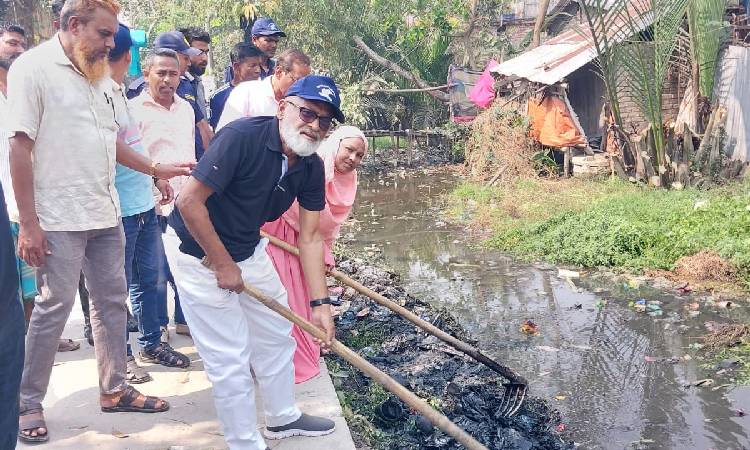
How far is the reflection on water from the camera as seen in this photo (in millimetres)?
4617

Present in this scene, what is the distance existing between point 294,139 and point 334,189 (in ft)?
5.08

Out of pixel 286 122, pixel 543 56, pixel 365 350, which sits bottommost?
pixel 365 350

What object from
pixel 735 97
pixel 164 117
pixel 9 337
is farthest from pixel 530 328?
pixel 735 97

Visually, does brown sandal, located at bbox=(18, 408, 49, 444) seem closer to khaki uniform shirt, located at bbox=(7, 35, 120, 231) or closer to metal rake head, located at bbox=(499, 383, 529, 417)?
khaki uniform shirt, located at bbox=(7, 35, 120, 231)

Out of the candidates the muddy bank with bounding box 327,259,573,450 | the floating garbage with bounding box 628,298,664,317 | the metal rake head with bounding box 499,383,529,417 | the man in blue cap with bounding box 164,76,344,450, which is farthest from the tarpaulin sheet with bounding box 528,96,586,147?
the man in blue cap with bounding box 164,76,344,450

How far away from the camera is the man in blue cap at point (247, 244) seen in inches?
113

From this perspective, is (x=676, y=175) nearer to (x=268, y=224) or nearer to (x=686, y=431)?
(x=686, y=431)

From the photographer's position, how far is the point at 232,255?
10.1ft

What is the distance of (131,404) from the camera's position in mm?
3609

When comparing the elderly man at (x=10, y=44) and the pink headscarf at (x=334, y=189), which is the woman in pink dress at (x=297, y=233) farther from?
the elderly man at (x=10, y=44)

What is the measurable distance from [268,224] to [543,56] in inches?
442

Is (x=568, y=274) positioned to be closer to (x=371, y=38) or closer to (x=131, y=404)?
(x=131, y=404)

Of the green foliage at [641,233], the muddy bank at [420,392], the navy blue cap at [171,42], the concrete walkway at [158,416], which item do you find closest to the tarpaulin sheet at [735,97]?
the green foliage at [641,233]

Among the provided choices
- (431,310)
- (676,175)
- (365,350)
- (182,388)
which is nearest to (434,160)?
(676,175)
